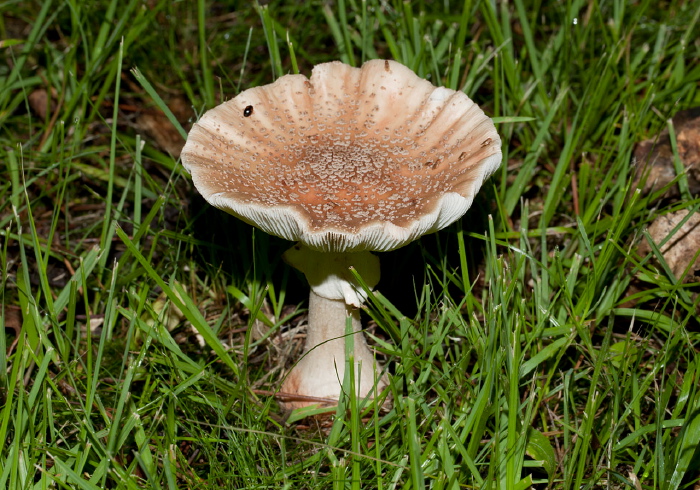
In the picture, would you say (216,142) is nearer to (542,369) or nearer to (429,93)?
(429,93)

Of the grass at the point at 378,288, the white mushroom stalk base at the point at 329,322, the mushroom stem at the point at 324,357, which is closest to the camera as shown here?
the grass at the point at 378,288

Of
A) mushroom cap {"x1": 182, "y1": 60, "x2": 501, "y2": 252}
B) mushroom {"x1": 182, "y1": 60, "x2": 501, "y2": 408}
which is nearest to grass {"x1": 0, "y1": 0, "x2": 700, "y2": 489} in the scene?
mushroom {"x1": 182, "y1": 60, "x2": 501, "y2": 408}

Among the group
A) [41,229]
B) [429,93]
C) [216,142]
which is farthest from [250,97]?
[41,229]

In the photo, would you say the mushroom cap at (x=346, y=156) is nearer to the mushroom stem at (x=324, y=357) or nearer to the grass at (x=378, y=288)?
the grass at (x=378, y=288)

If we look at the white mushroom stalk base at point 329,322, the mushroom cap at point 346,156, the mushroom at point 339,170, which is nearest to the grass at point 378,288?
the white mushroom stalk base at point 329,322

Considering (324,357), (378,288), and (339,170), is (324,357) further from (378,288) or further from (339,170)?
(339,170)

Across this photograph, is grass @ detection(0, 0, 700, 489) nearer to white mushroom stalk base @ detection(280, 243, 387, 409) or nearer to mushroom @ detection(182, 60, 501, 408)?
white mushroom stalk base @ detection(280, 243, 387, 409)
